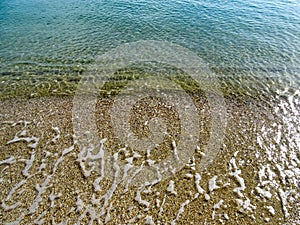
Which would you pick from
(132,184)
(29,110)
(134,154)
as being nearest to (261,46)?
(134,154)

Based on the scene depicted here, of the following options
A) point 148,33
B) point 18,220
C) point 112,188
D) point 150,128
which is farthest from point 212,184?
point 148,33

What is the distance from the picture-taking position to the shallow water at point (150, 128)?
7.50 meters

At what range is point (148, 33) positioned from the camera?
17.7m

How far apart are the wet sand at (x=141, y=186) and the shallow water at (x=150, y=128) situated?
35mm

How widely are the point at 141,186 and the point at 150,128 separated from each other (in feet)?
9.32

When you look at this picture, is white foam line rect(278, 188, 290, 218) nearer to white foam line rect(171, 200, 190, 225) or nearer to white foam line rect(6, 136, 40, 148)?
white foam line rect(171, 200, 190, 225)

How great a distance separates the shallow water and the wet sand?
0.03 m

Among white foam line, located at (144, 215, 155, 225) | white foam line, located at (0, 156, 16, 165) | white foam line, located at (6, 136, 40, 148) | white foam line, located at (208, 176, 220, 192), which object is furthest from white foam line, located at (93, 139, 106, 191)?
white foam line, located at (208, 176, 220, 192)

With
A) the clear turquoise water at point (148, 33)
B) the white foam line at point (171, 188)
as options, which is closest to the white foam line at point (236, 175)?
the white foam line at point (171, 188)

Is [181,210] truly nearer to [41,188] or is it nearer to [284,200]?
[284,200]

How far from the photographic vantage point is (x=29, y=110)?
443 inches

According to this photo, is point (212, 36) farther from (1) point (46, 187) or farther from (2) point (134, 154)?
(1) point (46, 187)

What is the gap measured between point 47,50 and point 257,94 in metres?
12.9

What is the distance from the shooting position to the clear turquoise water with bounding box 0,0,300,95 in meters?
13.9
